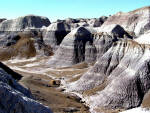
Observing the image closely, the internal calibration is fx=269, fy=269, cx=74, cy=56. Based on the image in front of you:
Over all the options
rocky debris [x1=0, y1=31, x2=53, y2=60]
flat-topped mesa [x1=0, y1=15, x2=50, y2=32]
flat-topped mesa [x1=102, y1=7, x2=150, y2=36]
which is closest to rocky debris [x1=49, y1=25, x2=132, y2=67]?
rocky debris [x1=0, y1=31, x2=53, y2=60]

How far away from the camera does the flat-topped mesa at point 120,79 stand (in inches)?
2089

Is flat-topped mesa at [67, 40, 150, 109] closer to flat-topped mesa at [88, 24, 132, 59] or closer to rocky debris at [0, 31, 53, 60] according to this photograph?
flat-topped mesa at [88, 24, 132, 59]

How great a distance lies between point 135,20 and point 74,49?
2016 inches

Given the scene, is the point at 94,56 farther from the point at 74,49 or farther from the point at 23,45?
the point at 23,45

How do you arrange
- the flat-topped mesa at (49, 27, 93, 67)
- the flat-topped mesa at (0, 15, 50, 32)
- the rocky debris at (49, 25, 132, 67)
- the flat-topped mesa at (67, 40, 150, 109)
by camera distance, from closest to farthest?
1. the flat-topped mesa at (67, 40, 150, 109)
2. the rocky debris at (49, 25, 132, 67)
3. the flat-topped mesa at (49, 27, 93, 67)
4. the flat-topped mesa at (0, 15, 50, 32)

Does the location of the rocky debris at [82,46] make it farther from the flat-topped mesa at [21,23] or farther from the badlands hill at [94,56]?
the flat-topped mesa at [21,23]

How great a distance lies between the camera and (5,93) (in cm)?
2114

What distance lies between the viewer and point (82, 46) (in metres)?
111

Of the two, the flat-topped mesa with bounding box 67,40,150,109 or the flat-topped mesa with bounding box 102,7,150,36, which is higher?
the flat-topped mesa with bounding box 102,7,150,36

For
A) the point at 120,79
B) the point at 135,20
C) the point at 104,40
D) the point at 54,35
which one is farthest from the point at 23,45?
the point at 120,79

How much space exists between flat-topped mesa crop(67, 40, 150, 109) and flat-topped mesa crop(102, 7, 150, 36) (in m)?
70.6

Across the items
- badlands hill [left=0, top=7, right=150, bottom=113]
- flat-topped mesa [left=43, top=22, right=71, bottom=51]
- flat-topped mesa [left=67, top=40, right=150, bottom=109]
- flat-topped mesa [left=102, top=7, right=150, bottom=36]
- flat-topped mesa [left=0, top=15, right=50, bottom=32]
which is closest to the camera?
flat-topped mesa [left=67, top=40, right=150, bottom=109]

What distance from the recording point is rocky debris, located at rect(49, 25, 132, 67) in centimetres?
10550

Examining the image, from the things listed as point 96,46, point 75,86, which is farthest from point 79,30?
point 75,86
